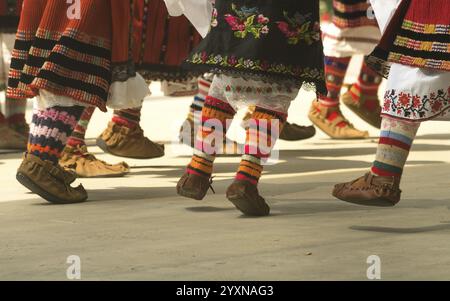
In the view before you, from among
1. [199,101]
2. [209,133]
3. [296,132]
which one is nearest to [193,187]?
[209,133]

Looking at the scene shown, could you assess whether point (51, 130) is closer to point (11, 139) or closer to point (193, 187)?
point (193, 187)

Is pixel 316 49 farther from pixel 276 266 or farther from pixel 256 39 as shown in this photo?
pixel 276 266

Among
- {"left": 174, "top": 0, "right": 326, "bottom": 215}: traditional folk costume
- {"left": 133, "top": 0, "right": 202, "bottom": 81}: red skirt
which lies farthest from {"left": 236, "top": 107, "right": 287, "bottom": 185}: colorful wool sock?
{"left": 133, "top": 0, "right": 202, "bottom": 81}: red skirt

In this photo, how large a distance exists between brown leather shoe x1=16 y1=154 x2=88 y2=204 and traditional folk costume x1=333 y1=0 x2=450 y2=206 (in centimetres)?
106

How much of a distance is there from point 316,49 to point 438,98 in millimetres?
483

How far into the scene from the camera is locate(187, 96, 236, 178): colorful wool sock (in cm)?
480

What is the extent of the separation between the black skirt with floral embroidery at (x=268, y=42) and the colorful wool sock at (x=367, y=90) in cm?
292

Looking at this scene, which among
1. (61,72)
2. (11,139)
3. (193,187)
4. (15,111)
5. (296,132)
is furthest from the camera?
(296,132)

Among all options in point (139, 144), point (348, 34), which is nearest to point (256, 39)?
point (139, 144)

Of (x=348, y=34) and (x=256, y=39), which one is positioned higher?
(x=256, y=39)

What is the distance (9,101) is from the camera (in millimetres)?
7246

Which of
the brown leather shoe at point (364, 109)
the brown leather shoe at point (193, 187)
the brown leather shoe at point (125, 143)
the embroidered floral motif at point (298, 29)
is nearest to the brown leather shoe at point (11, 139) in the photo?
the brown leather shoe at point (125, 143)

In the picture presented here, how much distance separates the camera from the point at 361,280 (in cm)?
365

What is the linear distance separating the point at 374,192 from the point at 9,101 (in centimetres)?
309
